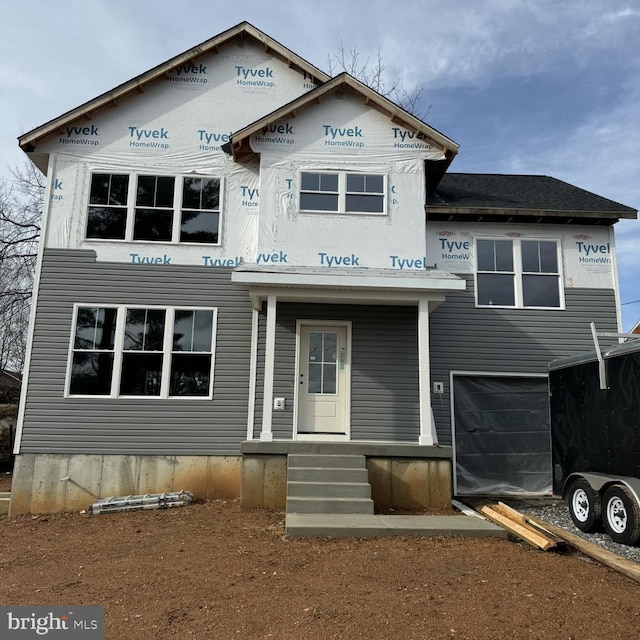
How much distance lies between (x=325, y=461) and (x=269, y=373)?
5.38ft

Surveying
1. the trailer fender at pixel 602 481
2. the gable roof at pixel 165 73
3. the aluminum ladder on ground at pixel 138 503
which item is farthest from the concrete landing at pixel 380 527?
the gable roof at pixel 165 73

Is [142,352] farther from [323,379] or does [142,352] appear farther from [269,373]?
[323,379]

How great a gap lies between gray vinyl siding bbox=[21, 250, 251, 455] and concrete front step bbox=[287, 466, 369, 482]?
198 cm

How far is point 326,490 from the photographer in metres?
7.22

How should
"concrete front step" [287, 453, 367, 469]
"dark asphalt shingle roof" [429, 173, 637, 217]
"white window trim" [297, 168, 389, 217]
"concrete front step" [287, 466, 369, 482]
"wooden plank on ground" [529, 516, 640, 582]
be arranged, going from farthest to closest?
"dark asphalt shingle roof" [429, 173, 637, 217] < "white window trim" [297, 168, 389, 217] < "concrete front step" [287, 453, 367, 469] < "concrete front step" [287, 466, 369, 482] < "wooden plank on ground" [529, 516, 640, 582]

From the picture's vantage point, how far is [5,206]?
18875 mm

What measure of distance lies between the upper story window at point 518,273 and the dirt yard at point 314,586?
17.3 feet

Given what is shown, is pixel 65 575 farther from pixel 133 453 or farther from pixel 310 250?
pixel 310 250

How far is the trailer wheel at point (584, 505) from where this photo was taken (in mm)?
6781

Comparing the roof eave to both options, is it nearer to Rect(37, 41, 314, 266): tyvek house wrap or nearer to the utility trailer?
the utility trailer

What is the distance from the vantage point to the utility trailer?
6371mm

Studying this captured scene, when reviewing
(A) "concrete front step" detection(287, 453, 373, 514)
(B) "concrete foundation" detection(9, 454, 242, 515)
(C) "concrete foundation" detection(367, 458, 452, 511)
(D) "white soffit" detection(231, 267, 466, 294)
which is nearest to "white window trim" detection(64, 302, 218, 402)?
(B) "concrete foundation" detection(9, 454, 242, 515)

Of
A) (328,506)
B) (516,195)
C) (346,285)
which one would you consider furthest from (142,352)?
(516,195)

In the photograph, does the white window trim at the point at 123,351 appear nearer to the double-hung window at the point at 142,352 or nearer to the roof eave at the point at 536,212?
the double-hung window at the point at 142,352
